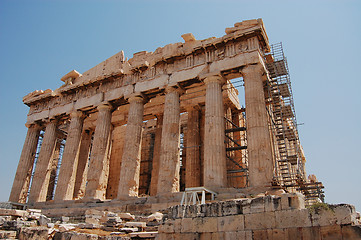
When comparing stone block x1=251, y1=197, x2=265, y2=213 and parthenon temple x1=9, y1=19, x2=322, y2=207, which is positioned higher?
parthenon temple x1=9, y1=19, x2=322, y2=207

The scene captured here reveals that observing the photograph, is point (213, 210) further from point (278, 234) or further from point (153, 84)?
point (153, 84)

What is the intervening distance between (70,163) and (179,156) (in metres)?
8.08

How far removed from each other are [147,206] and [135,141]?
4.35m

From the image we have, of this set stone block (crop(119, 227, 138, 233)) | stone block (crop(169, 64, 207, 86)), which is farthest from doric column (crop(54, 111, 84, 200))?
stone block (crop(119, 227, 138, 233))

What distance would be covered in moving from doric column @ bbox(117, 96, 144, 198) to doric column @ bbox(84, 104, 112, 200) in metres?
1.84

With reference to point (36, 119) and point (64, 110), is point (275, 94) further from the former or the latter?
point (36, 119)

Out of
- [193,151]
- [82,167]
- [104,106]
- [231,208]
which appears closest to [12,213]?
[104,106]

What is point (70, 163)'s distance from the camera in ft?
67.4

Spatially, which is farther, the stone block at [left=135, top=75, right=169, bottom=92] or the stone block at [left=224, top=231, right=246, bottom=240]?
the stone block at [left=135, top=75, right=169, bottom=92]

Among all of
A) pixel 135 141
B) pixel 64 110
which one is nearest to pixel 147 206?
pixel 135 141

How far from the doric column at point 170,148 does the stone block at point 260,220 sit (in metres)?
8.72

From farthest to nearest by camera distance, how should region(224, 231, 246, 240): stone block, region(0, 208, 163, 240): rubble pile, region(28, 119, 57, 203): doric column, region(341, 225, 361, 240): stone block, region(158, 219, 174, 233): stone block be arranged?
region(28, 119, 57, 203): doric column, region(0, 208, 163, 240): rubble pile, region(158, 219, 174, 233): stone block, region(224, 231, 246, 240): stone block, region(341, 225, 361, 240): stone block

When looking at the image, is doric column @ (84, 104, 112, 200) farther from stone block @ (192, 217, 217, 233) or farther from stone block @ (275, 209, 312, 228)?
stone block @ (275, 209, 312, 228)

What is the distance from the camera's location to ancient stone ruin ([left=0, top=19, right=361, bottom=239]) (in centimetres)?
797
